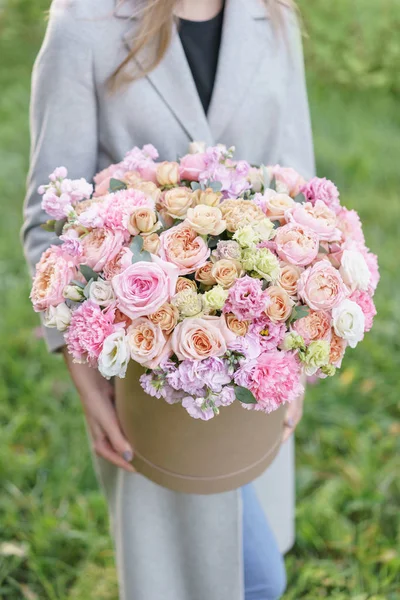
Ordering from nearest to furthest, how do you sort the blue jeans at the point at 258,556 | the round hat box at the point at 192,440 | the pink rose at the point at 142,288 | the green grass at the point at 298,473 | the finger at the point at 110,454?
the pink rose at the point at 142,288 → the round hat box at the point at 192,440 → the finger at the point at 110,454 → the blue jeans at the point at 258,556 → the green grass at the point at 298,473

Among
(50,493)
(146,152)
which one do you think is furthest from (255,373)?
(50,493)

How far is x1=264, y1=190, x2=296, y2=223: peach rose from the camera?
1.35 meters

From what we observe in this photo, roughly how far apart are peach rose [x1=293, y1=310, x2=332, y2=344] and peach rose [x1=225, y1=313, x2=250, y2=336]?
0.31ft

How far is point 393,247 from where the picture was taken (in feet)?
13.3

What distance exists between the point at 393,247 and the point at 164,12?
2779 mm

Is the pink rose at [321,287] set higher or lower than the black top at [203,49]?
lower

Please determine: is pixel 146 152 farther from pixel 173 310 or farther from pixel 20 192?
pixel 20 192

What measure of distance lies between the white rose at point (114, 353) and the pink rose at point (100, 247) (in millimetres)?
142

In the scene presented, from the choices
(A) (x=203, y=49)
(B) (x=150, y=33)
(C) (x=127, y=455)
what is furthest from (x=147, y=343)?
(A) (x=203, y=49)

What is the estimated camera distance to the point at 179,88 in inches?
65.0

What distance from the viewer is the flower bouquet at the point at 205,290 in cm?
122

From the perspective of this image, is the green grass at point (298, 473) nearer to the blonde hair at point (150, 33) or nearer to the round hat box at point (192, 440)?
the round hat box at point (192, 440)

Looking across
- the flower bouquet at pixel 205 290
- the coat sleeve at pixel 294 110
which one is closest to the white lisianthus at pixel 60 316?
the flower bouquet at pixel 205 290

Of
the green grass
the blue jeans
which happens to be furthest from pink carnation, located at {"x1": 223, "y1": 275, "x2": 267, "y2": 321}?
the green grass
